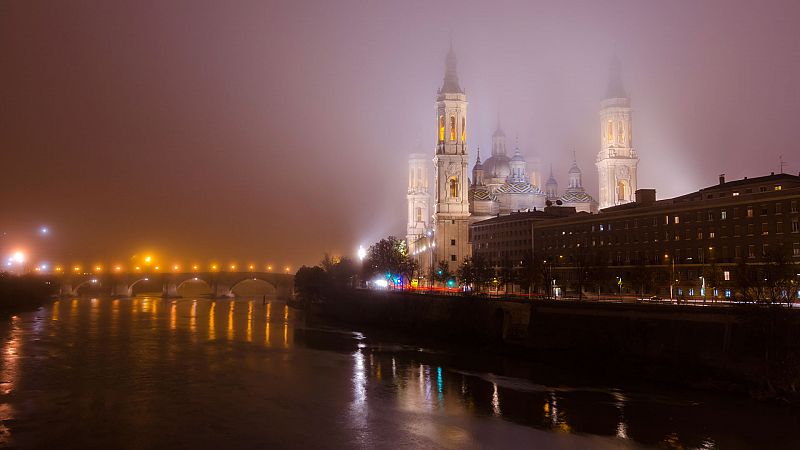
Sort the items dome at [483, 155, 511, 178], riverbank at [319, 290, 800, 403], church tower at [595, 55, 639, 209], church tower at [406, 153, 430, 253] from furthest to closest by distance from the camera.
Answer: church tower at [406, 153, 430, 253] < dome at [483, 155, 511, 178] < church tower at [595, 55, 639, 209] < riverbank at [319, 290, 800, 403]

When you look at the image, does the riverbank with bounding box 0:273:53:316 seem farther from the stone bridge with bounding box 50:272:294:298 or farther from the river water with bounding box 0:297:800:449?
the river water with bounding box 0:297:800:449

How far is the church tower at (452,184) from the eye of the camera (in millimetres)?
130500

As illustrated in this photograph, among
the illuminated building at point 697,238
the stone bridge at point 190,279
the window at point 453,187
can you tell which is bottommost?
the stone bridge at point 190,279

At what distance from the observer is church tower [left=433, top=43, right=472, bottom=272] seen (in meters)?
130

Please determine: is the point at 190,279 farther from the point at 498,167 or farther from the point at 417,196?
the point at 498,167

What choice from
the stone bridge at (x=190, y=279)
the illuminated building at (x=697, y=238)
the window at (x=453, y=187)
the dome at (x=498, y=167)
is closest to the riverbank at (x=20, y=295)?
the stone bridge at (x=190, y=279)

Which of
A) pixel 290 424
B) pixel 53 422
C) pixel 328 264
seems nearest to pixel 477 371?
pixel 290 424

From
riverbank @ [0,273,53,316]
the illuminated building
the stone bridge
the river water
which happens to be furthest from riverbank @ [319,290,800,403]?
the stone bridge

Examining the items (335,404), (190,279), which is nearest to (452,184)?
(190,279)

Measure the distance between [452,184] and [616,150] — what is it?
27.8 metres

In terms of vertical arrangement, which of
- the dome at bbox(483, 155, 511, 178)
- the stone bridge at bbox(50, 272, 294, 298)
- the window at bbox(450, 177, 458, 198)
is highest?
the dome at bbox(483, 155, 511, 178)

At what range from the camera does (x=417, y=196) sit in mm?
181625

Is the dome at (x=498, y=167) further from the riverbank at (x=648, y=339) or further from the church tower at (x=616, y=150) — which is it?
the riverbank at (x=648, y=339)

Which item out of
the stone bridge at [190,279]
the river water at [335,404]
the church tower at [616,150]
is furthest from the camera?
the stone bridge at [190,279]
